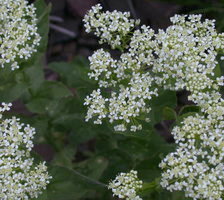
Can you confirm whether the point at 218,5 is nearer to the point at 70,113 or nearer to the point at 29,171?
the point at 70,113

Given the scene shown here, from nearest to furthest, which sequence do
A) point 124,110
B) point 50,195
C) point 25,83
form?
point 124,110 → point 50,195 → point 25,83

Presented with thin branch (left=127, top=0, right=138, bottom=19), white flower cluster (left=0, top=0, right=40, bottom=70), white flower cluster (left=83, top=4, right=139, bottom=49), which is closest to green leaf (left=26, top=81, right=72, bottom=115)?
white flower cluster (left=0, top=0, right=40, bottom=70)

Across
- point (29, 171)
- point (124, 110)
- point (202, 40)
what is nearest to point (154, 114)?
point (124, 110)

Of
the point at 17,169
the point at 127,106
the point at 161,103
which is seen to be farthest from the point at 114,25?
the point at 17,169

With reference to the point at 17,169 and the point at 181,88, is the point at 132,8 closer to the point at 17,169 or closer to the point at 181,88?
the point at 181,88

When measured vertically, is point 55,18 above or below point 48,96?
above

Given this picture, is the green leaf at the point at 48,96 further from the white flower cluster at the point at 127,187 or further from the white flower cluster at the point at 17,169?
the white flower cluster at the point at 127,187

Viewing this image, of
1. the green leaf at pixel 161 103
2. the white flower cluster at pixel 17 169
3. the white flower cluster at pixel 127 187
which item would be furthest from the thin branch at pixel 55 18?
the white flower cluster at pixel 127 187
